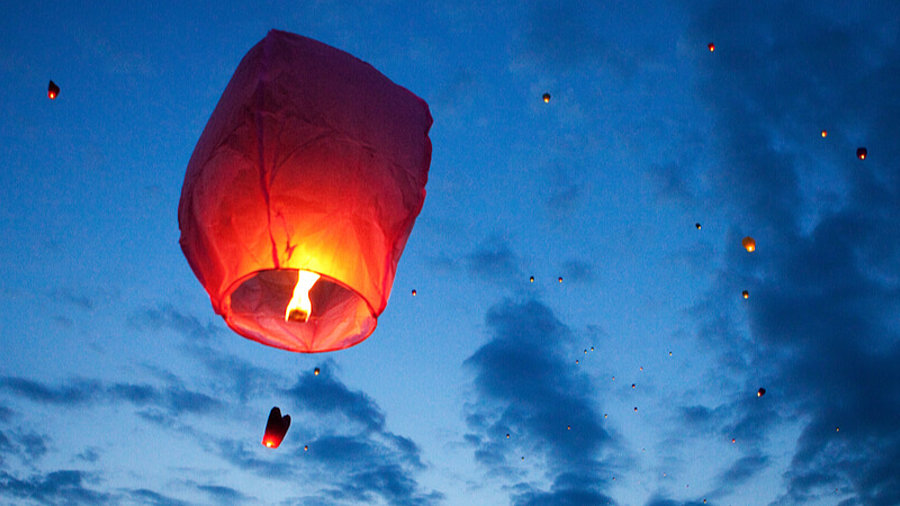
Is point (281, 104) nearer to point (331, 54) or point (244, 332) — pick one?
point (331, 54)

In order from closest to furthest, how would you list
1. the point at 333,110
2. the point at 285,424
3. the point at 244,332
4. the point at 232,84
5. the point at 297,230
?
the point at 297,230 < the point at 333,110 < the point at 232,84 < the point at 244,332 < the point at 285,424

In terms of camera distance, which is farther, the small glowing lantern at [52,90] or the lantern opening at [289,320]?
the small glowing lantern at [52,90]

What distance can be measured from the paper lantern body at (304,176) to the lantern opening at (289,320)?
0.09 m

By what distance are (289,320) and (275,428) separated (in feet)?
2.07

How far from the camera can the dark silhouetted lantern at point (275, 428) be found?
2201 mm

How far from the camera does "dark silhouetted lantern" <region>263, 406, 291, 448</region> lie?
7.22ft

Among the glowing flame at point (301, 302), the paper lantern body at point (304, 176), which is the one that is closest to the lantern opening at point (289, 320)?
the paper lantern body at point (304, 176)

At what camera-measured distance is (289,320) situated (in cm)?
186

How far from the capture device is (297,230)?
1498mm

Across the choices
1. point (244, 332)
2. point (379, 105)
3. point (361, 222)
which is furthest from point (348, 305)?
point (379, 105)

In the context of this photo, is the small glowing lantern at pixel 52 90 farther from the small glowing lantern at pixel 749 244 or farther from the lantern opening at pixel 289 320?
the small glowing lantern at pixel 749 244

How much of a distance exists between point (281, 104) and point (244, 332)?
68 cm

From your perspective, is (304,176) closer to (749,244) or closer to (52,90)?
(52,90)

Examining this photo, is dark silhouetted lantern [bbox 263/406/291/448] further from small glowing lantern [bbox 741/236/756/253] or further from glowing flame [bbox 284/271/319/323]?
small glowing lantern [bbox 741/236/756/253]
